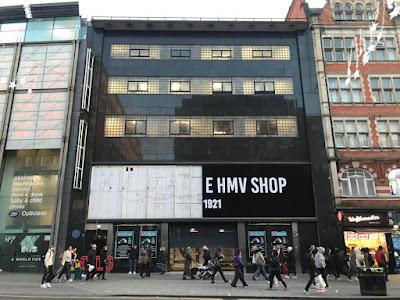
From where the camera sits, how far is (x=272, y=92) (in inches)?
1158

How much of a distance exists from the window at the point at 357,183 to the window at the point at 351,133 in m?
2.13

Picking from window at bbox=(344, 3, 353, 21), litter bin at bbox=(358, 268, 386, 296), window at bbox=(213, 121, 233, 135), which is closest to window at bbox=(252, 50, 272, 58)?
window at bbox=(213, 121, 233, 135)

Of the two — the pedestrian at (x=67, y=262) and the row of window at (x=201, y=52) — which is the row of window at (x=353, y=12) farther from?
the pedestrian at (x=67, y=262)

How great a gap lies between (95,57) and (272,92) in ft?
48.5

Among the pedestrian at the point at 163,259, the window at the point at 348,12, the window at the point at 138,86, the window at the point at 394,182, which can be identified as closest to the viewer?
the pedestrian at the point at 163,259

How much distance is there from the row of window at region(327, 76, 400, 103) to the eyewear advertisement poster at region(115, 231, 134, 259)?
62.6 feet

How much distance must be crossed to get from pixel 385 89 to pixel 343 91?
3.41 meters

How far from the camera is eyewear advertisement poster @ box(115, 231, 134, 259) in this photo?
1000 inches

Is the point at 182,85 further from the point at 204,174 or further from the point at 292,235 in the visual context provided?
the point at 292,235

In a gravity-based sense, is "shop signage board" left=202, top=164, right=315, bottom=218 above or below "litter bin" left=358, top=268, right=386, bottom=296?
above

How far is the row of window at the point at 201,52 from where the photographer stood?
30.3m

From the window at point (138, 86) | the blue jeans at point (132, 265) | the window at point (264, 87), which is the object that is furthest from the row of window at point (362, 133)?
the blue jeans at point (132, 265)

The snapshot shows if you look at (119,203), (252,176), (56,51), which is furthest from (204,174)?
(56,51)

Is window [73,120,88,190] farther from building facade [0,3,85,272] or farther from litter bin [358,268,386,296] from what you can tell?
litter bin [358,268,386,296]
